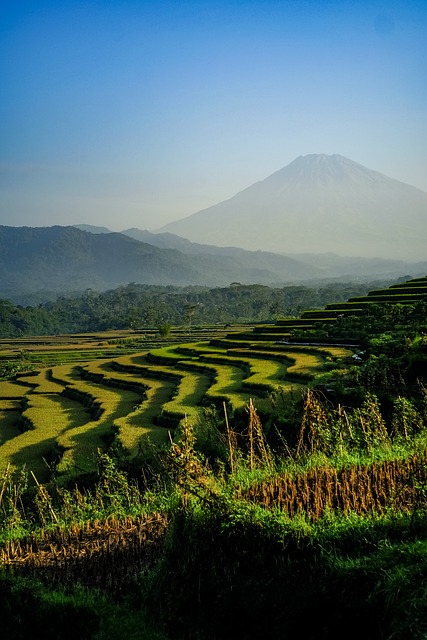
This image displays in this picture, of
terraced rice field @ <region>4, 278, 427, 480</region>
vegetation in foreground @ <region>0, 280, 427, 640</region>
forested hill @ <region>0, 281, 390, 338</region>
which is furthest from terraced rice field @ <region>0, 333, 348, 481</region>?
forested hill @ <region>0, 281, 390, 338</region>

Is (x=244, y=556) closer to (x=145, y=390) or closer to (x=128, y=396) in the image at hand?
(x=128, y=396)

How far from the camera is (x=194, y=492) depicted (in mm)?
7988

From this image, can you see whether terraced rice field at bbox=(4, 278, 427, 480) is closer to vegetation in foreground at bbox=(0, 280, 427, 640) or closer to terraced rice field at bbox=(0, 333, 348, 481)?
terraced rice field at bbox=(0, 333, 348, 481)

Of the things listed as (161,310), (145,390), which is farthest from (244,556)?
(161,310)

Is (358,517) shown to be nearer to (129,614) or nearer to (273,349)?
(129,614)

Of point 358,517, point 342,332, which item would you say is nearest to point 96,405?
point 342,332

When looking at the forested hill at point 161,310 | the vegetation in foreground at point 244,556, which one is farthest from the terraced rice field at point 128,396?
the forested hill at point 161,310

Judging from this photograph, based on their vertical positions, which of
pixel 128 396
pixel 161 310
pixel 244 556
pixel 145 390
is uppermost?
pixel 161 310

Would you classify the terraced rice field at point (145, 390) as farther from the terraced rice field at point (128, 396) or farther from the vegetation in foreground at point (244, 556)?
the vegetation in foreground at point (244, 556)

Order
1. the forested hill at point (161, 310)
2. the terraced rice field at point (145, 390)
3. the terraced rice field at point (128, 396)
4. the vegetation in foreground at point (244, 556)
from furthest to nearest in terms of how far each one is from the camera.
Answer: the forested hill at point (161, 310)
the terraced rice field at point (145, 390)
the terraced rice field at point (128, 396)
the vegetation in foreground at point (244, 556)

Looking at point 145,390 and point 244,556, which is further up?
point 244,556

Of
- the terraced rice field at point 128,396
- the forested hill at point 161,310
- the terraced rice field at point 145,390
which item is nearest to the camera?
the terraced rice field at point 128,396

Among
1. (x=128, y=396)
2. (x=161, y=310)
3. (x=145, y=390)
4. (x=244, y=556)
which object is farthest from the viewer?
(x=161, y=310)

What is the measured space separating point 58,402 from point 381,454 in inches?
855
